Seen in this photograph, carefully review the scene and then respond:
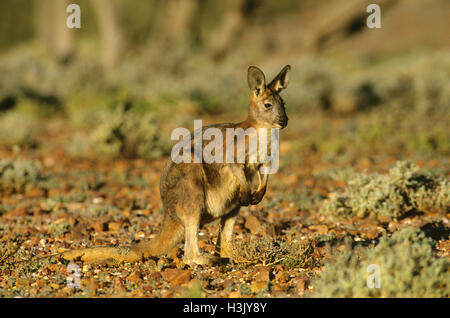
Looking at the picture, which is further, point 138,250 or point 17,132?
point 17,132

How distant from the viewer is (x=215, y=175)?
4426 mm

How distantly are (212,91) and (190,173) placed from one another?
8.19 m

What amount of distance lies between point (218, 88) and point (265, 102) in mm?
8200

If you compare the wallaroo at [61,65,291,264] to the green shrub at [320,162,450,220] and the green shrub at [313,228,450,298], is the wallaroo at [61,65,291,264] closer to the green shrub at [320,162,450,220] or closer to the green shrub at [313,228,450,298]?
the green shrub at [313,228,450,298]

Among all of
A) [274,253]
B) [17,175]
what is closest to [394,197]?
[274,253]

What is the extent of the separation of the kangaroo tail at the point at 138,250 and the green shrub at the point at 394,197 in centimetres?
203

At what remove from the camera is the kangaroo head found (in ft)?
14.3

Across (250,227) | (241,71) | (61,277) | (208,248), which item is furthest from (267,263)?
(241,71)

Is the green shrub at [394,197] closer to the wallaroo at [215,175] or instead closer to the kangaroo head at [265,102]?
the wallaroo at [215,175]

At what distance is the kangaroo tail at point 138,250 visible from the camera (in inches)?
178

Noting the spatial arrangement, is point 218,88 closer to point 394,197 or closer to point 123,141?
point 123,141

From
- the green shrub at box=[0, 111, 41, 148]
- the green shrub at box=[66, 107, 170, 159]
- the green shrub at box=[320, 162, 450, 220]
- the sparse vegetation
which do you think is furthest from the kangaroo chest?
the green shrub at box=[0, 111, 41, 148]

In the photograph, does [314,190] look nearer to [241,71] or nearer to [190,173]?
[190,173]

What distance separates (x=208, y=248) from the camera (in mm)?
5059
